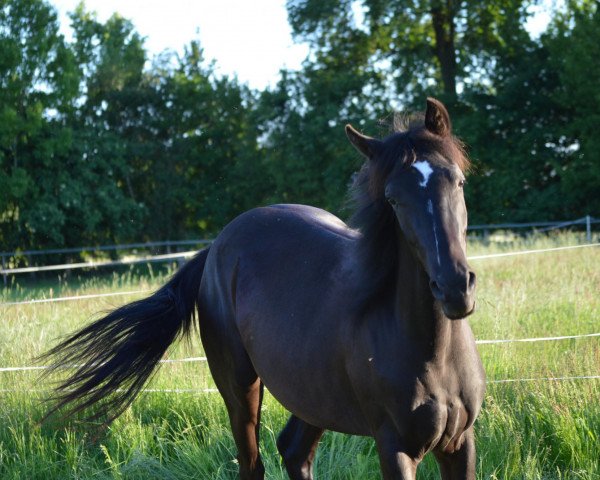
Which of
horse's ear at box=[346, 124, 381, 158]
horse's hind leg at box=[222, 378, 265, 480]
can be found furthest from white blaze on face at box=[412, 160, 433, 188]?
horse's hind leg at box=[222, 378, 265, 480]

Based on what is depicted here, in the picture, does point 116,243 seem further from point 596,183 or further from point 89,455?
point 89,455

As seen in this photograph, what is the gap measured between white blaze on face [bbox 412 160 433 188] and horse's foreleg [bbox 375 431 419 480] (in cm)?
97

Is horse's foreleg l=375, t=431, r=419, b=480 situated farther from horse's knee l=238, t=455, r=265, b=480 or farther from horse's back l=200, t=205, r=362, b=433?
horse's knee l=238, t=455, r=265, b=480

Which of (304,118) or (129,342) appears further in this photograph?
(304,118)

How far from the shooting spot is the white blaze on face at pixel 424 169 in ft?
8.59

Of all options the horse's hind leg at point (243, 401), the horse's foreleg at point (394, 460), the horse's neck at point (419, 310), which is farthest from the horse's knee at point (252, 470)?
→ the horse's neck at point (419, 310)

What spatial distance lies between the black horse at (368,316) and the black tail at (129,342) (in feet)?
0.97

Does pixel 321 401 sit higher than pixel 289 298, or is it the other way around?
pixel 289 298

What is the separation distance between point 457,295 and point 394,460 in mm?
813

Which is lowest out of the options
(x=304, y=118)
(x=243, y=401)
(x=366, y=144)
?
(x=243, y=401)

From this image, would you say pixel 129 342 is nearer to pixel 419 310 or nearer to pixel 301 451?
pixel 301 451

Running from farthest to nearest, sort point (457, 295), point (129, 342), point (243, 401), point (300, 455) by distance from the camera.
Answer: point (129, 342) → point (243, 401) → point (300, 455) → point (457, 295)

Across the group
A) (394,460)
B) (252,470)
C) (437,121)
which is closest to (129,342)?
(252,470)

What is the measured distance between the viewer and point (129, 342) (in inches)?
175
